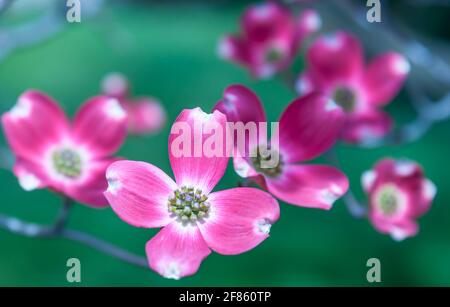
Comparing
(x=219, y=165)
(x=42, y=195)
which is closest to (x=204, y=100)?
(x=42, y=195)

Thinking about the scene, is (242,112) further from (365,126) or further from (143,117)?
(143,117)

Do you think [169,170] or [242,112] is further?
[169,170]

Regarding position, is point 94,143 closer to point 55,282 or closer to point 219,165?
point 219,165

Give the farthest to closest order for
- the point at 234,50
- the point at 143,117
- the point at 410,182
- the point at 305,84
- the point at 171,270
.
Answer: the point at 143,117
the point at 234,50
the point at 305,84
the point at 410,182
the point at 171,270

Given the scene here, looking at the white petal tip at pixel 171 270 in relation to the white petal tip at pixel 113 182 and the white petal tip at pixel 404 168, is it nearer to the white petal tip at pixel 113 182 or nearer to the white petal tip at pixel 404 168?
the white petal tip at pixel 113 182

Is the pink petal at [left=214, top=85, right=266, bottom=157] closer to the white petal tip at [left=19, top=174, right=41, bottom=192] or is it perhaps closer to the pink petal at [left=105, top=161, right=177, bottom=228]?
the pink petal at [left=105, top=161, right=177, bottom=228]

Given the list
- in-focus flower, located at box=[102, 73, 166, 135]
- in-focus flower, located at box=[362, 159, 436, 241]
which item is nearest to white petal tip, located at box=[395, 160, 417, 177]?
in-focus flower, located at box=[362, 159, 436, 241]

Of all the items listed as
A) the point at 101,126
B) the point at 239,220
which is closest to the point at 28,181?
the point at 101,126
